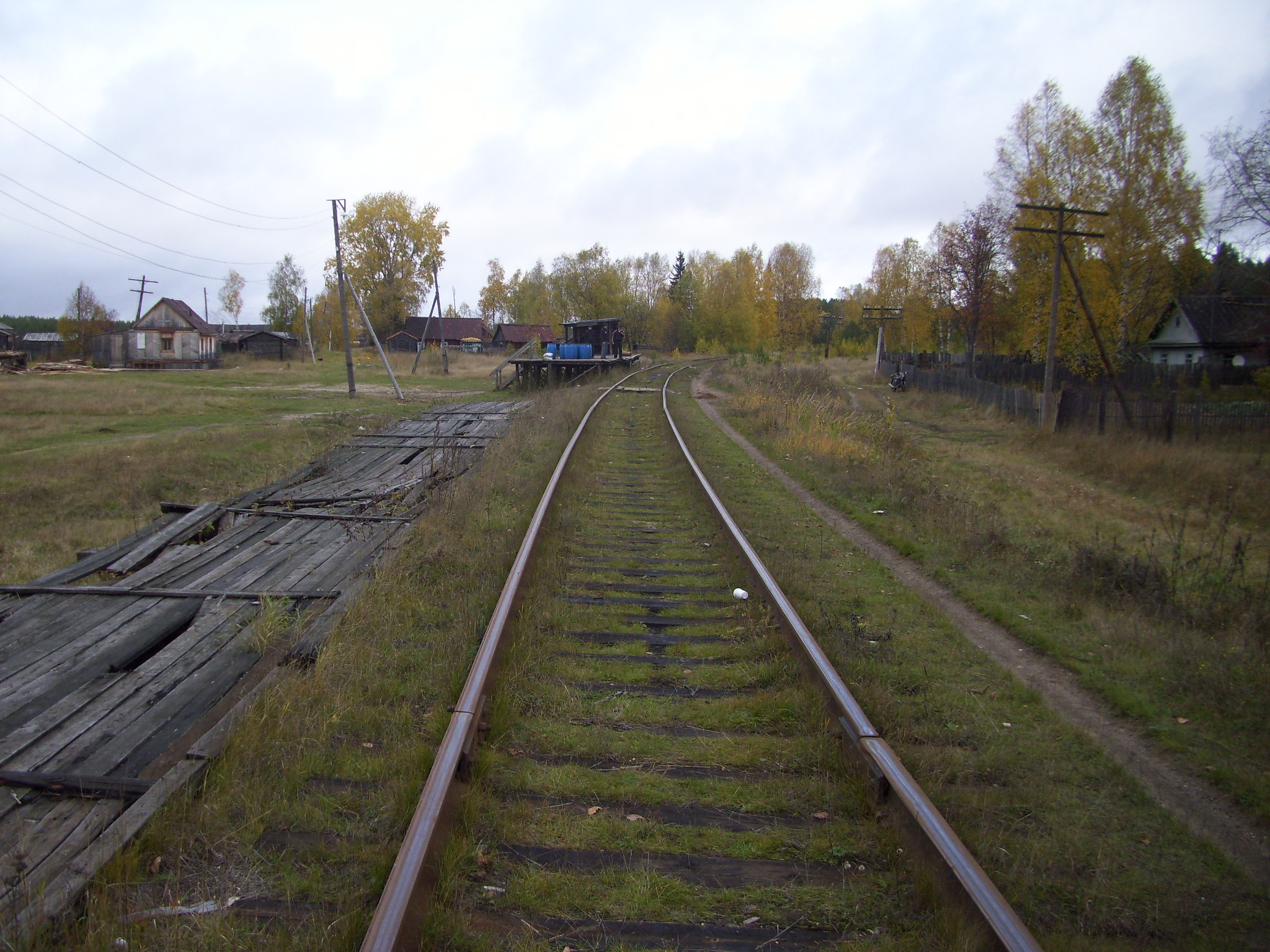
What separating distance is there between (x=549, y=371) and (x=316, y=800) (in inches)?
1125

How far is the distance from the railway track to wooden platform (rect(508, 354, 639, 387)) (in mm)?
25816

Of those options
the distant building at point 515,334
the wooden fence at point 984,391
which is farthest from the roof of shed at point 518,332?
the wooden fence at point 984,391

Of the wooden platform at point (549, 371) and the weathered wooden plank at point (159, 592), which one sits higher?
the wooden platform at point (549, 371)

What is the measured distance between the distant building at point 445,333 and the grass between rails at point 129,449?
56398 mm

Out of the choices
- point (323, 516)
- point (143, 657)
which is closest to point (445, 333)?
point (323, 516)

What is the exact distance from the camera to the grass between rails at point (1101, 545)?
14.6ft

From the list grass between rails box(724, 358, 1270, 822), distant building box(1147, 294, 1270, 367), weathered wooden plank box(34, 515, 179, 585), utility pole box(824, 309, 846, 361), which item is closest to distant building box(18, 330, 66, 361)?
weathered wooden plank box(34, 515, 179, 585)

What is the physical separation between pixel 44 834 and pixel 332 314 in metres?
92.5

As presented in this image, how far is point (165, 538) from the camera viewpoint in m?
8.14

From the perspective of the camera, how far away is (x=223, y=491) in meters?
12.3

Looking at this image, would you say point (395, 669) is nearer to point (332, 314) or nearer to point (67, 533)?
point (67, 533)

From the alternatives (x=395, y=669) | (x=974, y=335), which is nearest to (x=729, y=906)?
(x=395, y=669)

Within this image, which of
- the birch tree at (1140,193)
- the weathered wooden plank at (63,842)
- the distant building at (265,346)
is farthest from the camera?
the distant building at (265,346)

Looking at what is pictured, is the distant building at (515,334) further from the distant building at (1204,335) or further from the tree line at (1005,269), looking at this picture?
the distant building at (1204,335)
